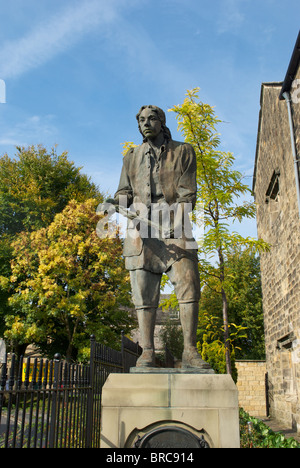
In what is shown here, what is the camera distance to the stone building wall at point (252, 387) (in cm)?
1580

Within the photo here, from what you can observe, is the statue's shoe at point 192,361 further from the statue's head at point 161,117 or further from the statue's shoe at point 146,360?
the statue's head at point 161,117

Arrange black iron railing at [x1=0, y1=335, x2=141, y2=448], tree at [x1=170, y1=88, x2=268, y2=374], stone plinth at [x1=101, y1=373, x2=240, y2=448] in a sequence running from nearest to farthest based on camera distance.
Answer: black iron railing at [x1=0, y1=335, x2=141, y2=448] < stone plinth at [x1=101, y1=373, x2=240, y2=448] < tree at [x1=170, y1=88, x2=268, y2=374]

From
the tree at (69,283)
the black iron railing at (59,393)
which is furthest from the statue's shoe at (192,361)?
the tree at (69,283)

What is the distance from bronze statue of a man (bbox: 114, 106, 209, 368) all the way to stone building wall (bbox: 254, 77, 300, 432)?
6731 mm

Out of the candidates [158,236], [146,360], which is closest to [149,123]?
[158,236]

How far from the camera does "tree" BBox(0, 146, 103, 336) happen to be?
62.9 feet

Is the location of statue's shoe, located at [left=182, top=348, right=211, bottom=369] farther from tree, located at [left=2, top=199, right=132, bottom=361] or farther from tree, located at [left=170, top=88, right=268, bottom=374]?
tree, located at [left=2, top=199, right=132, bottom=361]

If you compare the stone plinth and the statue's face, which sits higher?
the statue's face

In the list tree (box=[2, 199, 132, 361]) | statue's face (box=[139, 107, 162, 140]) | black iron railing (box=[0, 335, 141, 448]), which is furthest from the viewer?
tree (box=[2, 199, 132, 361])

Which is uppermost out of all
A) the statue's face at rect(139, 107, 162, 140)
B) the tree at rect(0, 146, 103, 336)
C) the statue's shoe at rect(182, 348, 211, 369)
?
the tree at rect(0, 146, 103, 336)

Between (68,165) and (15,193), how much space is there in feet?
10.7

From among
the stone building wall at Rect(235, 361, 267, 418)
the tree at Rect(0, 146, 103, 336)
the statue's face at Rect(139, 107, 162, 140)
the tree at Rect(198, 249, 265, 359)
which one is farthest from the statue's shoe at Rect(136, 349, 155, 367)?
the tree at Rect(198, 249, 265, 359)

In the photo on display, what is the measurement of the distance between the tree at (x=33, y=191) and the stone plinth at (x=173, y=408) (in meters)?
15.7
